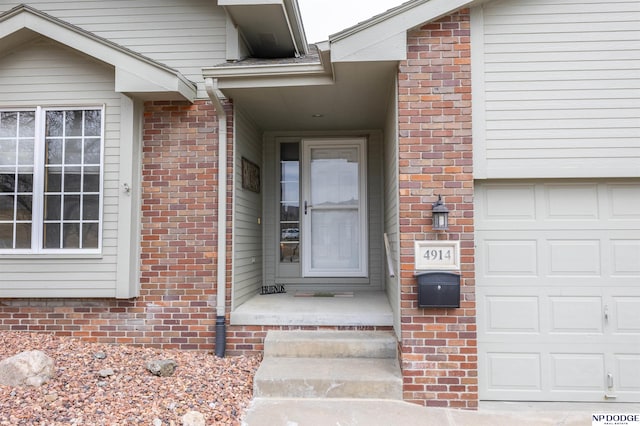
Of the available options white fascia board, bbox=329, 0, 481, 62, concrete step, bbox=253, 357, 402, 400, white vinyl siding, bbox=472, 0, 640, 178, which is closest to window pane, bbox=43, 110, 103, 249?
concrete step, bbox=253, 357, 402, 400

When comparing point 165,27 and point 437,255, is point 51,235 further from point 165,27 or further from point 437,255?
point 437,255

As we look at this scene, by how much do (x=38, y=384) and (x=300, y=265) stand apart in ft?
11.7

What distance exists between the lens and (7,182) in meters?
4.63

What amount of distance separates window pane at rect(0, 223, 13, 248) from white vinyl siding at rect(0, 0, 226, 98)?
243cm

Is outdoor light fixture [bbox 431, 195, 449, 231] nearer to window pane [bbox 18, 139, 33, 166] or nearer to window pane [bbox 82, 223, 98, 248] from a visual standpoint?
window pane [bbox 82, 223, 98, 248]

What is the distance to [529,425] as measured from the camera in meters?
3.27

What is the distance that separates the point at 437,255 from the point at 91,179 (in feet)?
12.3

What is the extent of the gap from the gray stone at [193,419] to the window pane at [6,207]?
324cm

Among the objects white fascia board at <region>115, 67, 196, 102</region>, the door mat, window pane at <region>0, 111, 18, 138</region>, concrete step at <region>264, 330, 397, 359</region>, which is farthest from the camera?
the door mat

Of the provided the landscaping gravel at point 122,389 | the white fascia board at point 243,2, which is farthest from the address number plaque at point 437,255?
the white fascia board at point 243,2

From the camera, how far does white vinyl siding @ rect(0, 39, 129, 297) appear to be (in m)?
4.46

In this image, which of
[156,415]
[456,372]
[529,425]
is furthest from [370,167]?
[156,415]

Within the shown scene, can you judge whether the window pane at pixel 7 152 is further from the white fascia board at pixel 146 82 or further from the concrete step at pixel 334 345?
the concrete step at pixel 334 345

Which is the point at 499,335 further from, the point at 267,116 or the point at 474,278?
the point at 267,116
